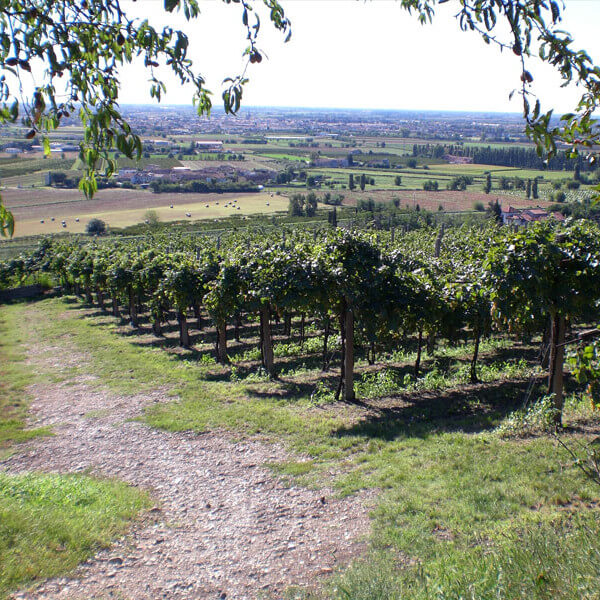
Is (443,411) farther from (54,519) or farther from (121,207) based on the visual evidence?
(121,207)

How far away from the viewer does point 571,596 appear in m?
3.32

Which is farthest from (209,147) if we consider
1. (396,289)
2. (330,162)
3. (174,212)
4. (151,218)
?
(396,289)

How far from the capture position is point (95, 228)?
2456 inches

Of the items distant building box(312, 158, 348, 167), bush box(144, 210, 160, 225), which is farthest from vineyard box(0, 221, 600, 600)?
distant building box(312, 158, 348, 167)

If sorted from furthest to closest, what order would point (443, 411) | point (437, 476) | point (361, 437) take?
point (443, 411)
point (361, 437)
point (437, 476)

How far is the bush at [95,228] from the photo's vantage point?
6175cm

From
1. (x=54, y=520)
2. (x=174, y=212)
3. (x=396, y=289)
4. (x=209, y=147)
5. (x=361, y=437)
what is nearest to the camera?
(x=54, y=520)

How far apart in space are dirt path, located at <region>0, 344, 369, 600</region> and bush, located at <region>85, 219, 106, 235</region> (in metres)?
56.6

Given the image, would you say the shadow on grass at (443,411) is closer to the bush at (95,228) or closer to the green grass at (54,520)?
the green grass at (54,520)

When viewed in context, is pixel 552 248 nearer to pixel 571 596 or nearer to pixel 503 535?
pixel 503 535

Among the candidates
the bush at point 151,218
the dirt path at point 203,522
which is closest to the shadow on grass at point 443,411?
the dirt path at point 203,522

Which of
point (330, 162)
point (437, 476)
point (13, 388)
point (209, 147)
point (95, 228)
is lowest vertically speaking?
point (13, 388)

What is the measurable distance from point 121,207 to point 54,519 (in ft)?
254

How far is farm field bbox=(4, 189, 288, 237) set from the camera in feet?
218
